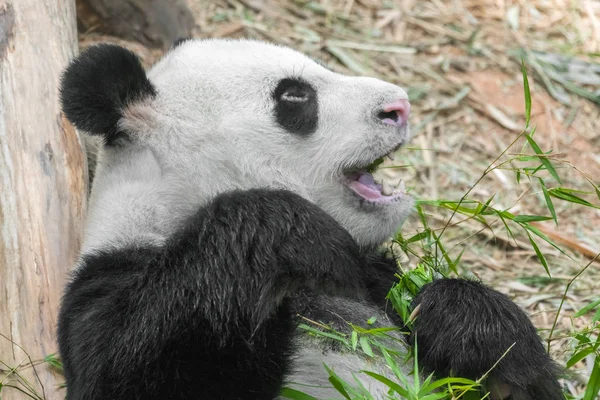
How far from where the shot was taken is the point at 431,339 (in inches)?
142

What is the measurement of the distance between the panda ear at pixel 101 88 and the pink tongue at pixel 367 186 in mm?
1069

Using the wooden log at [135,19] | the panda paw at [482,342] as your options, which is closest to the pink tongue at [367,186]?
the panda paw at [482,342]

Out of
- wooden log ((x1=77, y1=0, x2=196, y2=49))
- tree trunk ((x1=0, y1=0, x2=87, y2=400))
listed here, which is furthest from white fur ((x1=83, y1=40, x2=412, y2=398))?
wooden log ((x1=77, y1=0, x2=196, y2=49))

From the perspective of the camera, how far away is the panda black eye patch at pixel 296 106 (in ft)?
12.8

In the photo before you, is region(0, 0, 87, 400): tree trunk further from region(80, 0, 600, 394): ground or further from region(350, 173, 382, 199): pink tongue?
region(80, 0, 600, 394): ground

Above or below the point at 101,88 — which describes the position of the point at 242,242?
below

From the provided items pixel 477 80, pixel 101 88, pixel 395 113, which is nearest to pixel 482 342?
pixel 395 113

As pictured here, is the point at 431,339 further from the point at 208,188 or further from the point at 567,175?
the point at 567,175

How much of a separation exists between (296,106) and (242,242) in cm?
91

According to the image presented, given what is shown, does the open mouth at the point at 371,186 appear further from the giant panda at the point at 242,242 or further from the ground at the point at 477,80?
the ground at the point at 477,80

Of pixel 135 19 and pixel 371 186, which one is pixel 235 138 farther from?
pixel 135 19

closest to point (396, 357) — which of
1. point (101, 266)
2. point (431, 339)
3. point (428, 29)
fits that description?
point (431, 339)

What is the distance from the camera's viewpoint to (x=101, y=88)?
3648 millimetres

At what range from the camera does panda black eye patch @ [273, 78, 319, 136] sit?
153 inches
